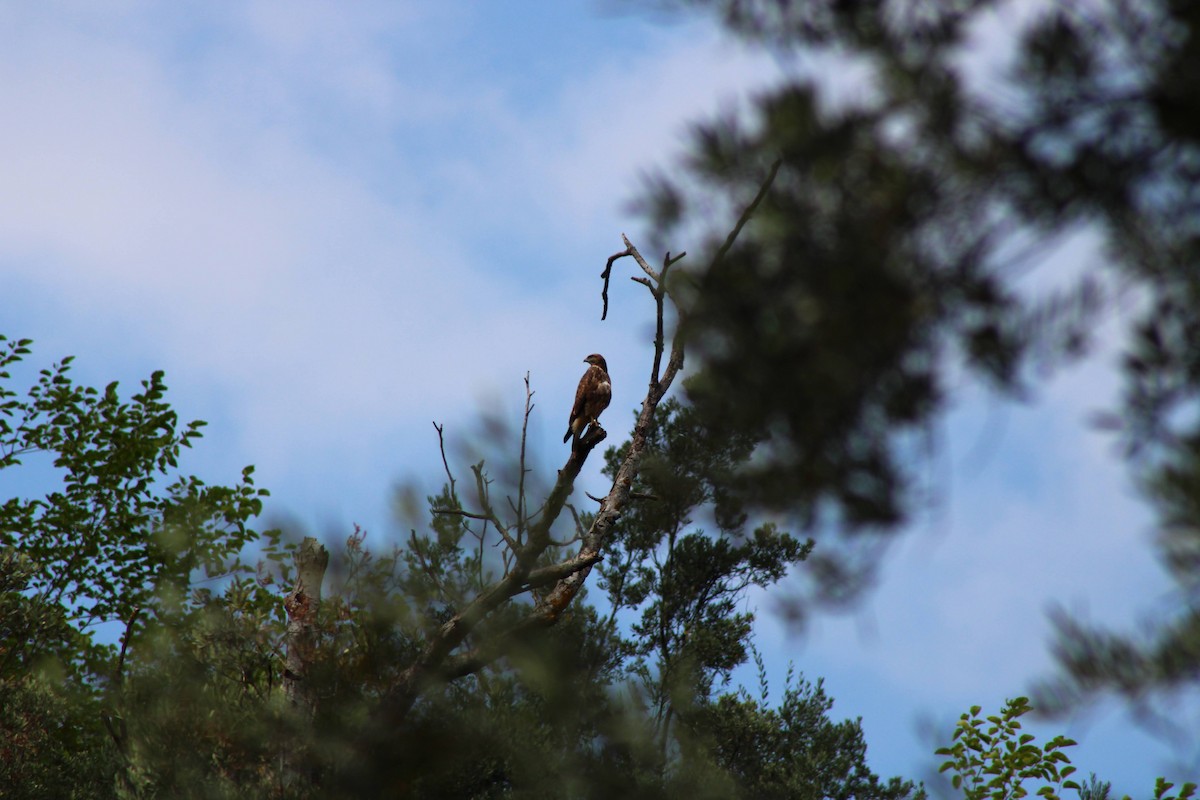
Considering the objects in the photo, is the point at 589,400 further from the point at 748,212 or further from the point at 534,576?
the point at 748,212

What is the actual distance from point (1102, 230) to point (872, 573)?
64.7 inches

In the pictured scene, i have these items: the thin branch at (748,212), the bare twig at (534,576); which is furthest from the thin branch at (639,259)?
the thin branch at (748,212)

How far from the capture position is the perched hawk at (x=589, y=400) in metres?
9.73

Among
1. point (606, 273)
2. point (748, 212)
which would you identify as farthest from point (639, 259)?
point (748, 212)

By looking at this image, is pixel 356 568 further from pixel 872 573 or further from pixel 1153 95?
pixel 1153 95

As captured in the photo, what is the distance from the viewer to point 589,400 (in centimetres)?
990

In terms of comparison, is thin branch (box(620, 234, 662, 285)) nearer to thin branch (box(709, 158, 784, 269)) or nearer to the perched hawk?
the perched hawk

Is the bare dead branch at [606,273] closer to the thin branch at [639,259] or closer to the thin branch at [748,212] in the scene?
the thin branch at [639,259]

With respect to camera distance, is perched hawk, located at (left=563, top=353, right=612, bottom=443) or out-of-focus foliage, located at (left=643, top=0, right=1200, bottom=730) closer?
out-of-focus foliage, located at (left=643, top=0, right=1200, bottom=730)

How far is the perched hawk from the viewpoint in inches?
383

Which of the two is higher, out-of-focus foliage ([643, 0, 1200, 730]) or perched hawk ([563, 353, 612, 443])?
perched hawk ([563, 353, 612, 443])

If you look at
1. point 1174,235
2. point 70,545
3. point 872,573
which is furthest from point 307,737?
point 70,545

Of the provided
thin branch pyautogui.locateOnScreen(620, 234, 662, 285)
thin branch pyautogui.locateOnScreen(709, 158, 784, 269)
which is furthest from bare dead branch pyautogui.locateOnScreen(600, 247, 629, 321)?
thin branch pyautogui.locateOnScreen(709, 158, 784, 269)

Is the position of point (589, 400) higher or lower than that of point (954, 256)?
higher
